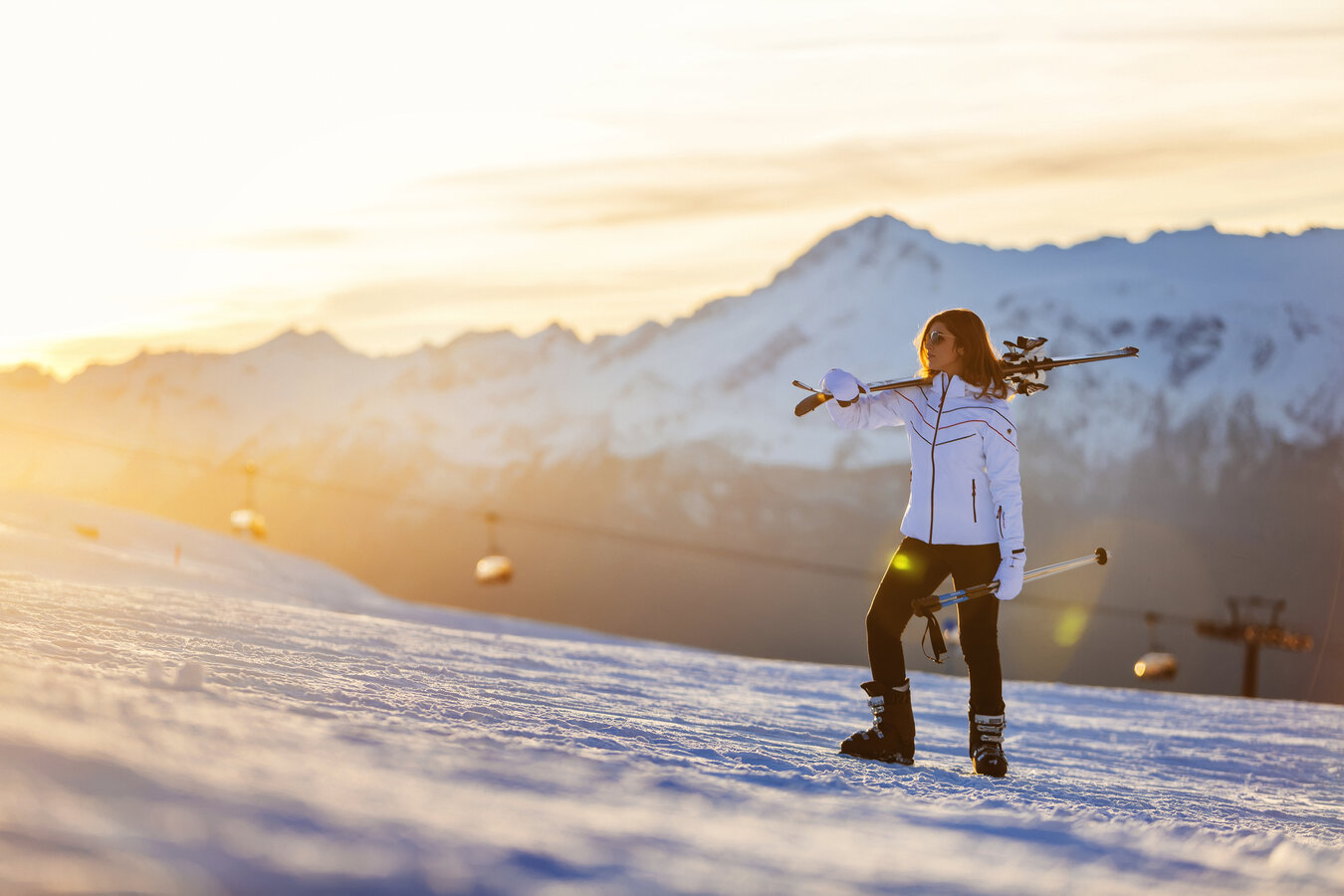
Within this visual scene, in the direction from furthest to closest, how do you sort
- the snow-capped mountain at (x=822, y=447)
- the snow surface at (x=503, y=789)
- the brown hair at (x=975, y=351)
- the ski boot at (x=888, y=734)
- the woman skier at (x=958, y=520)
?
the snow-capped mountain at (x=822, y=447)
the brown hair at (x=975, y=351)
the woman skier at (x=958, y=520)
the ski boot at (x=888, y=734)
the snow surface at (x=503, y=789)

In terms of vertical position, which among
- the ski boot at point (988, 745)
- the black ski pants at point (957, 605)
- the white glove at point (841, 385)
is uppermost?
the white glove at point (841, 385)

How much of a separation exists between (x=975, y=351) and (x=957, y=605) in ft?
2.76

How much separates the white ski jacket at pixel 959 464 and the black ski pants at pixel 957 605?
1.9 inches

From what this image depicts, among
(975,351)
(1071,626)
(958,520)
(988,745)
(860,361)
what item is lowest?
(1071,626)

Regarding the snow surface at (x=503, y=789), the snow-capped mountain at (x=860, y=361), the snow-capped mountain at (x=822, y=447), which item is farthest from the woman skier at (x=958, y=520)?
the snow-capped mountain at (x=822, y=447)

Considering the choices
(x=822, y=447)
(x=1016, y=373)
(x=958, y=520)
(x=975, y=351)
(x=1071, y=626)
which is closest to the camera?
(x=958, y=520)

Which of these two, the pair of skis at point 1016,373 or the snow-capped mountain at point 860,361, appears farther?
the snow-capped mountain at point 860,361

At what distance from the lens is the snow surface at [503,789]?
1757 millimetres

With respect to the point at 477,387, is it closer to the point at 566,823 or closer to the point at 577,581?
the point at 577,581

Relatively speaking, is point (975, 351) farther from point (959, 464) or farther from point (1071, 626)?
point (1071, 626)

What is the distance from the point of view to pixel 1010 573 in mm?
3773

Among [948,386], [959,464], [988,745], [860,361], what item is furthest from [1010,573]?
[860,361]

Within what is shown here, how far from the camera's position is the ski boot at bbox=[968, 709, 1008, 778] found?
12.2 feet

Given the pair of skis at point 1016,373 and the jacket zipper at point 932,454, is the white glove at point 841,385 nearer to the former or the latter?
the pair of skis at point 1016,373
